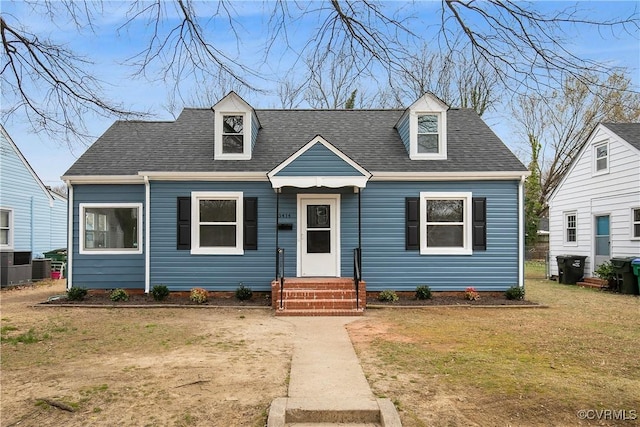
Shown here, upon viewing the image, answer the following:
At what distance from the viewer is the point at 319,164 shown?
11.2 meters

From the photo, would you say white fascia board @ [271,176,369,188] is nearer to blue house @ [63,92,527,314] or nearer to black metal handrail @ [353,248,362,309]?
blue house @ [63,92,527,314]

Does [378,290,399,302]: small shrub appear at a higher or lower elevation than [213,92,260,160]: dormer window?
lower

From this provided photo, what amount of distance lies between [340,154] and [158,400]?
7.77m

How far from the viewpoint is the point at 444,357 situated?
6234 millimetres

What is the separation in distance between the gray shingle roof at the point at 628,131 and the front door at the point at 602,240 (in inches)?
107

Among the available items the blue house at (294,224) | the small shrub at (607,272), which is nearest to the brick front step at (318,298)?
the blue house at (294,224)

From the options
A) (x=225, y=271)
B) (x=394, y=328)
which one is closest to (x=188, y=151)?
(x=225, y=271)

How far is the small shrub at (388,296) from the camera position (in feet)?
37.4

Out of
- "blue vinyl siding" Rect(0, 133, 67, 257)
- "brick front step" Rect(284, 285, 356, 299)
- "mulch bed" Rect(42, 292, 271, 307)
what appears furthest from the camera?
"blue vinyl siding" Rect(0, 133, 67, 257)

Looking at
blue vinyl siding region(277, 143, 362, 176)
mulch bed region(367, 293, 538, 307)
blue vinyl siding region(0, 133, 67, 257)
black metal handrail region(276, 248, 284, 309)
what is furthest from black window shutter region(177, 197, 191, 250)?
blue vinyl siding region(0, 133, 67, 257)

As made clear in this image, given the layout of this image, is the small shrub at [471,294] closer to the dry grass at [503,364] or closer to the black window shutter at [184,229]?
the dry grass at [503,364]

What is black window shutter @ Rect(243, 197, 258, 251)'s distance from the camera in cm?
1177

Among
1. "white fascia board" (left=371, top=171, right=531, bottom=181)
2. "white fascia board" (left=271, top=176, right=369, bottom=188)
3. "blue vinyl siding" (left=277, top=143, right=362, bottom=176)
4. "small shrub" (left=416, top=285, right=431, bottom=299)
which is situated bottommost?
"small shrub" (left=416, top=285, right=431, bottom=299)

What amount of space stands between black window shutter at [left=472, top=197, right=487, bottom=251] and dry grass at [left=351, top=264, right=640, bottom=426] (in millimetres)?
2123
